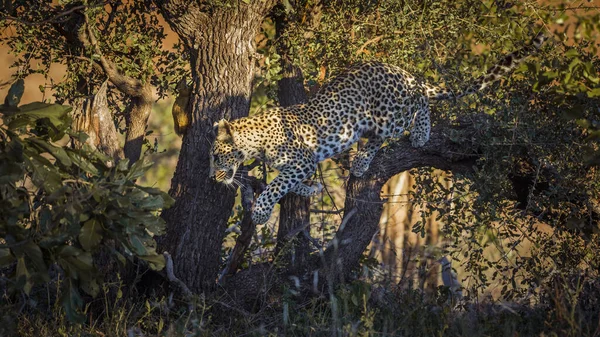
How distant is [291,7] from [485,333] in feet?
11.1

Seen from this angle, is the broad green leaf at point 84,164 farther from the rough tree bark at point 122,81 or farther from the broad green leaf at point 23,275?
the rough tree bark at point 122,81

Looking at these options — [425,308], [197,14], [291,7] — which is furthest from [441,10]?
[425,308]

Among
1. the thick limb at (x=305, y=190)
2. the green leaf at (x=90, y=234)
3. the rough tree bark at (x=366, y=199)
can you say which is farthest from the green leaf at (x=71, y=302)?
the thick limb at (x=305, y=190)

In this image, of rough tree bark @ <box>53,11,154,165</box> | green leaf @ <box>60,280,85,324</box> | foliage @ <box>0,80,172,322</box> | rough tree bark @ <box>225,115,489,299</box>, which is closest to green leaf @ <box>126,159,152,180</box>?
foliage @ <box>0,80,172,322</box>

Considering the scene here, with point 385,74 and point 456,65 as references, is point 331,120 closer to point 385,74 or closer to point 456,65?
point 385,74

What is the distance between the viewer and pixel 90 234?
16.8ft

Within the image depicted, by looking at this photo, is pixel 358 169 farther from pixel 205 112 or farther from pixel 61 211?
pixel 61 211

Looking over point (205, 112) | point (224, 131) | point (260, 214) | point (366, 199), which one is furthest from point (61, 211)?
point (366, 199)

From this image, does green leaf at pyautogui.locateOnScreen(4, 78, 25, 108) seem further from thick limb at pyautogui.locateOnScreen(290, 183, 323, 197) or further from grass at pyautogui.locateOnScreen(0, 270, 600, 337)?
thick limb at pyautogui.locateOnScreen(290, 183, 323, 197)

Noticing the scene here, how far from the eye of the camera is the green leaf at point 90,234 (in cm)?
511

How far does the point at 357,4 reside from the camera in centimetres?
793

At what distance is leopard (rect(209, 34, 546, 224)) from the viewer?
721 cm

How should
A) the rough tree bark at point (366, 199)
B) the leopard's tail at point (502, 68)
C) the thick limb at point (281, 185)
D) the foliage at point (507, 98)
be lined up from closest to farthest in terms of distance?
1. the foliage at point (507, 98)
2. the leopard's tail at point (502, 68)
3. the thick limb at point (281, 185)
4. the rough tree bark at point (366, 199)

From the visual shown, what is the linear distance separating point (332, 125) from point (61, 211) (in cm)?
318
